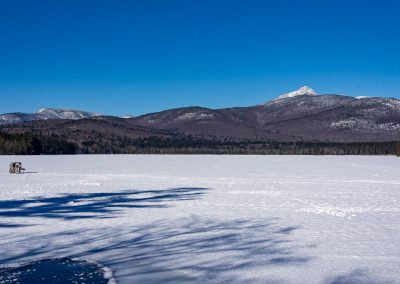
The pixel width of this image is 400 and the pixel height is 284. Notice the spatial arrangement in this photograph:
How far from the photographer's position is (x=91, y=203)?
16.9 metres

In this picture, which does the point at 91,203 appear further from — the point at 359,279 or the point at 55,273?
the point at 359,279

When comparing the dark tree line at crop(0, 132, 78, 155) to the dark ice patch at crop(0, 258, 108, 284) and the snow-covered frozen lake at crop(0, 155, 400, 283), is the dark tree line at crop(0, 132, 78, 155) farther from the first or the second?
the dark ice patch at crop(0, 258, 108, 284)

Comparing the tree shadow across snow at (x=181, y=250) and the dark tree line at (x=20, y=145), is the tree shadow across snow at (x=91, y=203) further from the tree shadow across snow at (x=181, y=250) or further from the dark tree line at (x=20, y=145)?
the dark tree line at (x=20, y=145)

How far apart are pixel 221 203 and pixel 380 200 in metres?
6.28

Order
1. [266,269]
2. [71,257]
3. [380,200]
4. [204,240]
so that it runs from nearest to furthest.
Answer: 1. [266,269]
2. [71,257]
3. [204,240]
4. [380,200]

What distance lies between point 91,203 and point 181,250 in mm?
7965

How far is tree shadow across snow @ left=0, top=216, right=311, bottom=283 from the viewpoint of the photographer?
26.8 ft

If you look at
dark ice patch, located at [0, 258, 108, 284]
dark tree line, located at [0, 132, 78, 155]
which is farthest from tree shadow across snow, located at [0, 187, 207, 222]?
dark tree line, located at [0, 132, 78, 155]

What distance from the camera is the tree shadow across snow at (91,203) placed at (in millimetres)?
14373

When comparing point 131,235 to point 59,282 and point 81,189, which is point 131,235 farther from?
point 81,189

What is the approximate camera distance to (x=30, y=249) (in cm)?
973

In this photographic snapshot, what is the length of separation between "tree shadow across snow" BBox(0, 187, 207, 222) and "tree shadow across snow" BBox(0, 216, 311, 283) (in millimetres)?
2996

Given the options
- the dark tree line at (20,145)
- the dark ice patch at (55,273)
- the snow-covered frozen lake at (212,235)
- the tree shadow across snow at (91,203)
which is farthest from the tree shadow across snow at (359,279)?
the dark tree line at (20,145)

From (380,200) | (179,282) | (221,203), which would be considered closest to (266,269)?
(179,282)
